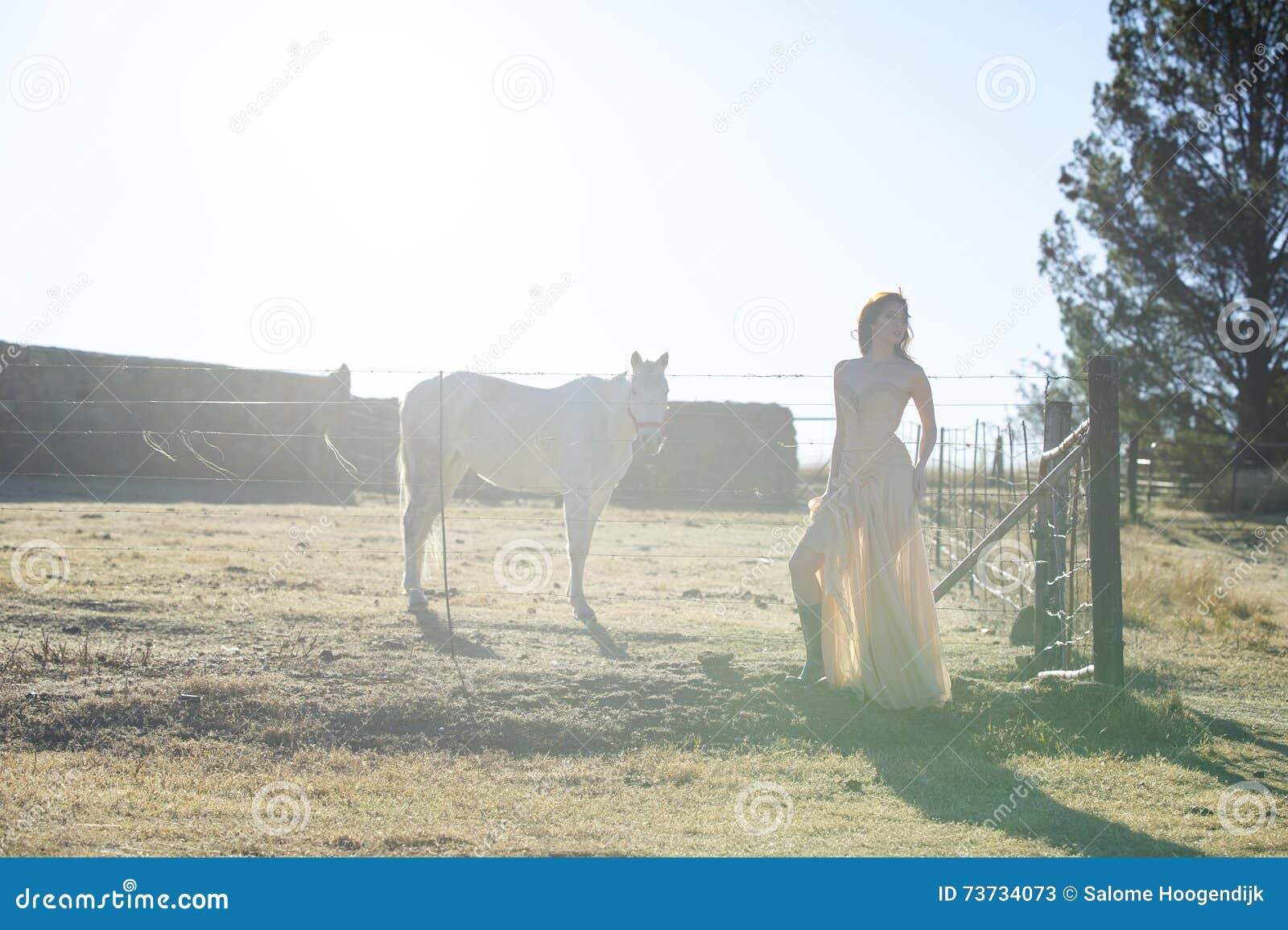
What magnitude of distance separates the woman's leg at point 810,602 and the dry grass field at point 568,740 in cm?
15

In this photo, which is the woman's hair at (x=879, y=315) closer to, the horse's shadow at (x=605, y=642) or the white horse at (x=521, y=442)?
the horse's shadow at (x=605, y=642)

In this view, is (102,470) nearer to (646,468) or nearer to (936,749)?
(646,468)

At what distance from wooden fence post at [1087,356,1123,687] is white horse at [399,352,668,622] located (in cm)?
405

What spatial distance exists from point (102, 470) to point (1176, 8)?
25.7 meters

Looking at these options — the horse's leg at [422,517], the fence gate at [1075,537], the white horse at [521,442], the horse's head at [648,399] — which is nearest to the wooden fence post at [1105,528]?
the fence gate at [1075,537]

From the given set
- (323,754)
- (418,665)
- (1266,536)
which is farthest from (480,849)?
(1266,536)

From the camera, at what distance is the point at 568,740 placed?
5.26 meters

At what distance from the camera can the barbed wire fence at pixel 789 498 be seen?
693 centimetres

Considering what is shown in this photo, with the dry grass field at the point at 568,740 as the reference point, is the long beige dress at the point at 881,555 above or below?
above

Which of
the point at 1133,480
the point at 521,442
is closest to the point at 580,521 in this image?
the point at 521,442

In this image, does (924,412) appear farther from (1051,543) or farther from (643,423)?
(643,423)

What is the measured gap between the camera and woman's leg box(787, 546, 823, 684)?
5.55m

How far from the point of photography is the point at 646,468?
25.2 m

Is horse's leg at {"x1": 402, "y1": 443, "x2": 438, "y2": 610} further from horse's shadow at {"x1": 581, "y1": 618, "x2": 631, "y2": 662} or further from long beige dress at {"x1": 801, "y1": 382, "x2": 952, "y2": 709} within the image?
long beige dress at {"x1": 801, "y1": 382, "x2": 952, "y2": 709}
